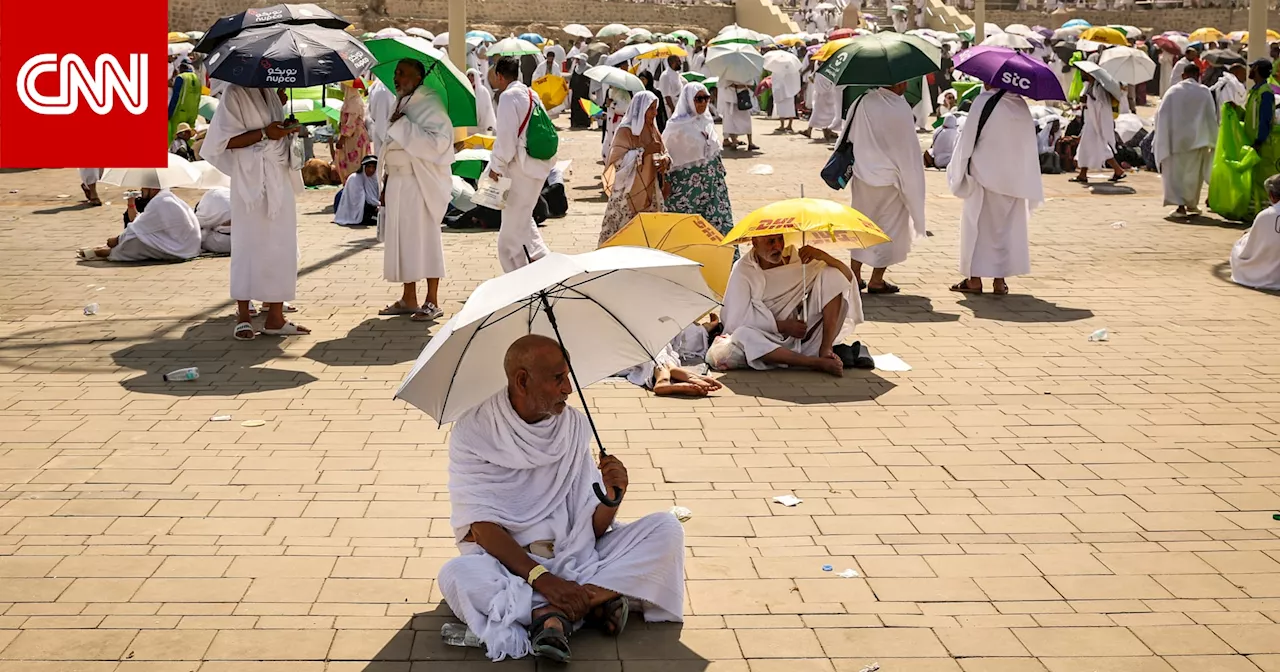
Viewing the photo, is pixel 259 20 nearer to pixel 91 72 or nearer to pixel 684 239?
pixel 684 239

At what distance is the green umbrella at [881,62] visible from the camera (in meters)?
9.45

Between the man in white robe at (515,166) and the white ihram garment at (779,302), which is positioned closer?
the white ihram garment at (779,302)

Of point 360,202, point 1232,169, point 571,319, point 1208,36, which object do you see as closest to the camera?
point 571,319

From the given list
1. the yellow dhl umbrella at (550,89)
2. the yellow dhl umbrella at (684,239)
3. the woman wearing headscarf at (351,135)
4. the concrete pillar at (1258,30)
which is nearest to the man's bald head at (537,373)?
the yellow dhl umbrella at (684,239)

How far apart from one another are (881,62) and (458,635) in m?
6.46

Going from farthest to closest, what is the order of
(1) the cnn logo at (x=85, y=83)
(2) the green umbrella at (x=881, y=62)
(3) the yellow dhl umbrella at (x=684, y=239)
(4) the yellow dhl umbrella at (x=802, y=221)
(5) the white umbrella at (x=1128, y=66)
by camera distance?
1. (5) the white umbrella at (x=1128, y=66)
2. (1) the cnn logo at (x=85, y=83)
3. (2) the green umbrella at (x=881, y=62)
4. (3) the yellow dhl umbrella at (x=684, y=239)
5. (4) the yellow dhl umbrella at (x=802, y=221)

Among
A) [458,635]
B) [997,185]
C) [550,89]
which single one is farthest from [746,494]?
[550,89]

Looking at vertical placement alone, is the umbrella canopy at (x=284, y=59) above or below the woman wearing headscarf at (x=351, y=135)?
above

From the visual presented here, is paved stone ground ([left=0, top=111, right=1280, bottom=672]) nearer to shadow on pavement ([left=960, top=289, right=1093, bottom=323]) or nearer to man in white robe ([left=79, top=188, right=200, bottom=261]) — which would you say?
shadow on pavement ([left=960, top=289, right=1093, bottom=323])

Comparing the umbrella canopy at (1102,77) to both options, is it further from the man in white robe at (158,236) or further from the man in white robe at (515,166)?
the man in white robe at (158,236)

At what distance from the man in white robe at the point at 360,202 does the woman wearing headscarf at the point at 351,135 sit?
1.45 metres

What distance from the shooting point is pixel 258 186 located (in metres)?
8.13

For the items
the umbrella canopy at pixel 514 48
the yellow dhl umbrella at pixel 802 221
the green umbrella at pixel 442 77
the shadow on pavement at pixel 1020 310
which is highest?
the umbrella canopy at pixel 514 48

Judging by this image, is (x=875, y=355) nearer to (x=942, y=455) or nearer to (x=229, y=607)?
(x=942, y=455)
